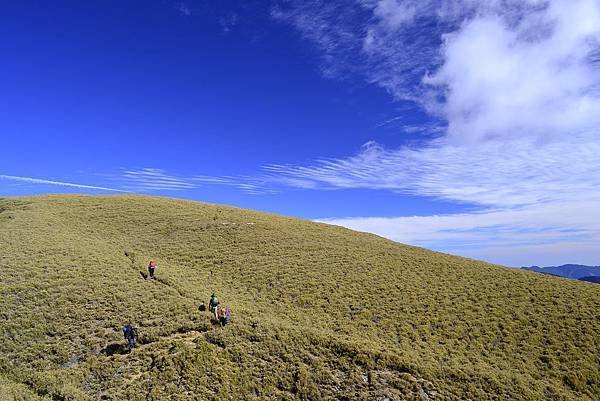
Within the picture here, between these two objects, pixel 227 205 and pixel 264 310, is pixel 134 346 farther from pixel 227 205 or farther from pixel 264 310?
pixel 227 205

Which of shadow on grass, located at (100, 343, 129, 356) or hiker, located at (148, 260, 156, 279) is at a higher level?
hiker, located at (148, 260, 156, 279)

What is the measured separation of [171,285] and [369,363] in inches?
631

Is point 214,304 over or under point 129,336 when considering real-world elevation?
→ over

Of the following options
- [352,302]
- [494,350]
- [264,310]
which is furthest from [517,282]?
[264,310]

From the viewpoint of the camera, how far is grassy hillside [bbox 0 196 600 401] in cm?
2023

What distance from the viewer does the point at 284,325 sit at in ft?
83.2

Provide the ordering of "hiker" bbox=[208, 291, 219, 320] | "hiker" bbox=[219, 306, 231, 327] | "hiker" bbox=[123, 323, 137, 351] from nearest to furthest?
"hiker" bbox=[123, 323, 137, 351], "hiker" bbox=[219, 306, 231, 327], "hiker" bbox=[208, 291, 219, 320]

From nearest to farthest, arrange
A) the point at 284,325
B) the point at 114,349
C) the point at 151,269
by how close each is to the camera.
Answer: the point at 114,349, the point at 284,325, the point at 151,269

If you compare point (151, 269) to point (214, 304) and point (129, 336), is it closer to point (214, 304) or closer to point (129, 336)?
point (214, 304)

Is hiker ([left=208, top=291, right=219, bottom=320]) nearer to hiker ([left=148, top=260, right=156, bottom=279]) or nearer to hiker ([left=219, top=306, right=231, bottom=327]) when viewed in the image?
hiker ([left=219, top=306, right=231, bottom=327])

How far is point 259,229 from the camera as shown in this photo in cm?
4962

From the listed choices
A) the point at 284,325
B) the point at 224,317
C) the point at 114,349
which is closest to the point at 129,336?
the point at 114,349

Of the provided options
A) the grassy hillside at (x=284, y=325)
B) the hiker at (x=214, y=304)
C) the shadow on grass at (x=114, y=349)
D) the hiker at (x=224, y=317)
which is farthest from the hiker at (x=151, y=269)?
the shadow on grass at (x=114, y=349)

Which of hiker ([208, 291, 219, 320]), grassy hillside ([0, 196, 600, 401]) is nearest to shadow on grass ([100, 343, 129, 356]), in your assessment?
grassy hillside ([0, 196, 600, 401])
